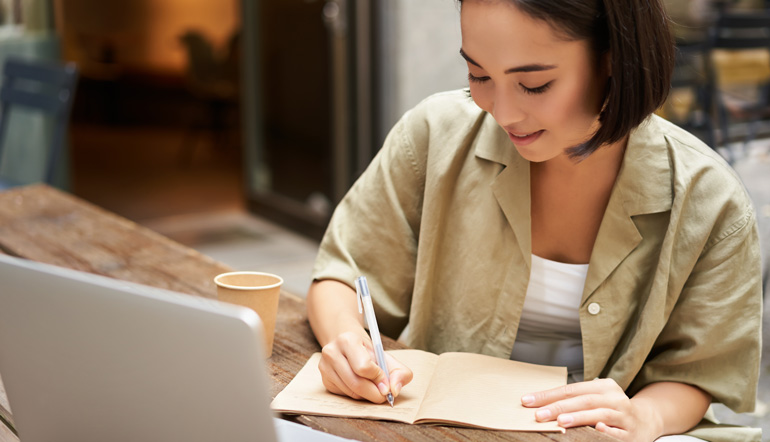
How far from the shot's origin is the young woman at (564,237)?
0.98 metres

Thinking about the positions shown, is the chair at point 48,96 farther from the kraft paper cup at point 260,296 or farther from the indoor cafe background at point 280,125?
the kraft paper cup at point 260,296

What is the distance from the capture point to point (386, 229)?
4.26 ft

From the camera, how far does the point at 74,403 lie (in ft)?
2.35

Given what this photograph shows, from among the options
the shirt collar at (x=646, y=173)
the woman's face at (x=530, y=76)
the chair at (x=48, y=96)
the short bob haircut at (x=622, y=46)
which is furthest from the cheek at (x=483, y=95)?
the chair at (x=48, y=96)

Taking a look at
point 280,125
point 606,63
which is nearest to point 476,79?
point 606,63

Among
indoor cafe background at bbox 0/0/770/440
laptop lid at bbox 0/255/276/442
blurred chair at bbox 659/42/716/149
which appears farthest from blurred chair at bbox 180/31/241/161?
laptop lid at bbox 0/255/276/442

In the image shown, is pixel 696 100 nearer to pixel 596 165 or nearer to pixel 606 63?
pixel 596 165

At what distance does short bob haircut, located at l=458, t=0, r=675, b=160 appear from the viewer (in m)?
0.97

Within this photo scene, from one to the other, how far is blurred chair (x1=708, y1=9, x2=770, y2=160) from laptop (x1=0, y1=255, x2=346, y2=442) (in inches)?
160

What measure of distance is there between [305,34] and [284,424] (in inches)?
143

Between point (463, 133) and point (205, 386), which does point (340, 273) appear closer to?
A: point (463, 133)

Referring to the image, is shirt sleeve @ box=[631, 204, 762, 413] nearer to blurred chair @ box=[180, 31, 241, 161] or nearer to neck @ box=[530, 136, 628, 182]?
neck @ box=[530, 136, 628, 182]

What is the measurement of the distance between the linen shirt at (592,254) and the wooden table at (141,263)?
A: 15 cm

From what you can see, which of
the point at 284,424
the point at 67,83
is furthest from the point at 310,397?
the point at 67,83
